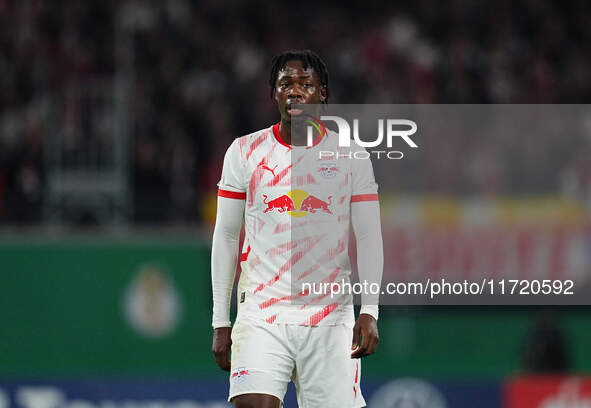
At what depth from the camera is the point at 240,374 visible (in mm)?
4430

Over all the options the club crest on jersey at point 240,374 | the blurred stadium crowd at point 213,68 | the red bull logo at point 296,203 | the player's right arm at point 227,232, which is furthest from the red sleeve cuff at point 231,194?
the blurred stadium crowd at point 213,68

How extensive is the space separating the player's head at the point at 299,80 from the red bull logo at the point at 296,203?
12.6 inches

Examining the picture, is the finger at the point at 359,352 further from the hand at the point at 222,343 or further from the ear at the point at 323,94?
the ear at the point at 323,94

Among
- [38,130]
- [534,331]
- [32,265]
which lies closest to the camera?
[534,331]

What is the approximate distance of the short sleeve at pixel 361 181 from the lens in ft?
14.9

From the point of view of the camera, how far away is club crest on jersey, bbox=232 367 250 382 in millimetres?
4418

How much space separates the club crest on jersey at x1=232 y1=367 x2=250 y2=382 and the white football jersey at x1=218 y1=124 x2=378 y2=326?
0.70 ft

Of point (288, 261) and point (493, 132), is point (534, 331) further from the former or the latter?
point (288, 261)

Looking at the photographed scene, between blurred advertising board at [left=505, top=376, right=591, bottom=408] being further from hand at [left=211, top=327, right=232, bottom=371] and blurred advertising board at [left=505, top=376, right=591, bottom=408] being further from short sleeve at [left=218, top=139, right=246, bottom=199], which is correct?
short sleeve at [left=218, top=139, right=246, bottom=199]

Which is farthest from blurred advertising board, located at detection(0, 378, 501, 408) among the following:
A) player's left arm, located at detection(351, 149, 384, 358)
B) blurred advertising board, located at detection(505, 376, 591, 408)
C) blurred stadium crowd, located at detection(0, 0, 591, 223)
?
player's left arm, located at detection(351, 149, 384, 358)

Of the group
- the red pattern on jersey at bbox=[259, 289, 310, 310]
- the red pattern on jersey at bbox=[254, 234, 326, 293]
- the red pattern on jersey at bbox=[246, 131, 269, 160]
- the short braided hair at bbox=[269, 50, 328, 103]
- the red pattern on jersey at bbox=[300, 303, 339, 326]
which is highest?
the short braided hair at bbox=[269, 50, 328, 103]

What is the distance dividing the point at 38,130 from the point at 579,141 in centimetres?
552

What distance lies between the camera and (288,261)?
4.48 metres

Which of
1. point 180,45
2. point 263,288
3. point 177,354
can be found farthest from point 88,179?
point 263,288
